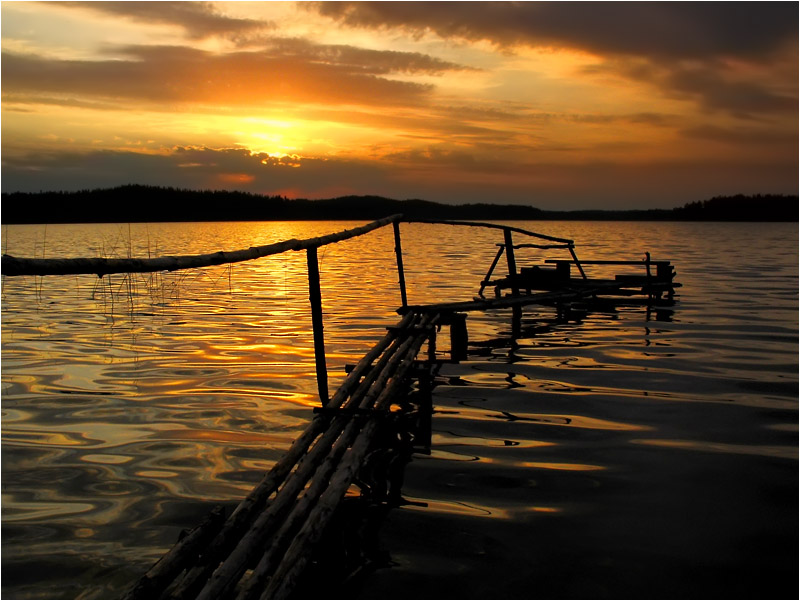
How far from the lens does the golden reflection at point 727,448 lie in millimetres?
6797

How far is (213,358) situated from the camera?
37.1 ft

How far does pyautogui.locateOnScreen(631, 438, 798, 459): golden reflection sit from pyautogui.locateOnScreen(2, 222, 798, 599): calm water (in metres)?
0.03

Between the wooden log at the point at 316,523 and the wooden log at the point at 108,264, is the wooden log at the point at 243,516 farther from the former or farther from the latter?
the wooden log at the point at 108,264

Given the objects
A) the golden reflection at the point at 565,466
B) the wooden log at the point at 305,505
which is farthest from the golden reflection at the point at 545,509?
the wooden log at the point at 305,505

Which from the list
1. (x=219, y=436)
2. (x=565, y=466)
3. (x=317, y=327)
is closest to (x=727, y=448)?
(x=565, y=466)

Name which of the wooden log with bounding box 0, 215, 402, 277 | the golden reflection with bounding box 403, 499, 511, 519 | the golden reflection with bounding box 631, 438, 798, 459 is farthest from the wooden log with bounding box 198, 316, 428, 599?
the golden reflection with bounding box 631, 438, 798, 459

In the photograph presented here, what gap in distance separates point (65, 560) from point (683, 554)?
14.0 feet

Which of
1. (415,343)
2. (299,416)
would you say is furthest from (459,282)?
(299,416)

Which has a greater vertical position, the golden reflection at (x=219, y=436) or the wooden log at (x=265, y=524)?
the wooden log at (x=265, y=524)

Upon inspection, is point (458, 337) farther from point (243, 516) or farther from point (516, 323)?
point (243, 516)

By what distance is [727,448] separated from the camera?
6.93 m

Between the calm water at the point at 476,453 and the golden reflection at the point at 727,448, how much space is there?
3 centimetres

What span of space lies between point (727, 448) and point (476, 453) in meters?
2.57

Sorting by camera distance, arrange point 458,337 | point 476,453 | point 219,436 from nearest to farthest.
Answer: point 476,453 → point 219,436 → point 458,337
